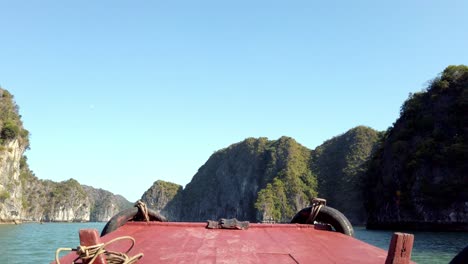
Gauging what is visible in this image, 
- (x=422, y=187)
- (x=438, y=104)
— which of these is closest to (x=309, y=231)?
(x=422, y=187)

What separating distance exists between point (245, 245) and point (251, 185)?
5712 inches

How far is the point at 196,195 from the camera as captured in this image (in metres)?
179

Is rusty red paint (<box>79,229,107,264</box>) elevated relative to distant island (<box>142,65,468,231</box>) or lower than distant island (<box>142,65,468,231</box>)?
lower

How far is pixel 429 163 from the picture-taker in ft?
173

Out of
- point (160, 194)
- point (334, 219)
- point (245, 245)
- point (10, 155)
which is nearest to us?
point (245, 245)

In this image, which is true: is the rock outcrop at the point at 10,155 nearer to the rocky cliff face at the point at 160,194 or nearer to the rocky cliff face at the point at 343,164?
the rocky cliff face at the point at 343,164

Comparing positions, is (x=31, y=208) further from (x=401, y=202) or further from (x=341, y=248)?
(x=341, y=248)

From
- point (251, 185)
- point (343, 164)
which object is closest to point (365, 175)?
point (343, 164)

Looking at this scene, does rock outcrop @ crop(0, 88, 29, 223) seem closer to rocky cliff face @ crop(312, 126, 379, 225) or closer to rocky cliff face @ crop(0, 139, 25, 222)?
rocky cliff face @ crop(0, 139, 25, 222)

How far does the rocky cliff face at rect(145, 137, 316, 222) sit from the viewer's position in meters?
120

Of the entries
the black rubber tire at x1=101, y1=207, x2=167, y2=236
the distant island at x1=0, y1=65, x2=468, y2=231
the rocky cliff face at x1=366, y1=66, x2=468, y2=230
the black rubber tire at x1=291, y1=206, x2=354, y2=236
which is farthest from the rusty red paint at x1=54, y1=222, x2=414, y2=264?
the distant island at x1=0, y1=65, x2=468, y2=231

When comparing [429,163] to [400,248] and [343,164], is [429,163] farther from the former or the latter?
[343,164]

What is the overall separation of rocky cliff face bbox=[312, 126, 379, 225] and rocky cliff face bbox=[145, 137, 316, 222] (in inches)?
161

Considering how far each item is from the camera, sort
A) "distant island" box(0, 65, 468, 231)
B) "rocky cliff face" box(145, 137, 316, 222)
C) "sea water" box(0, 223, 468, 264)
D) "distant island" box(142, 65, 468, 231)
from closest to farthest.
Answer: "sea water" box(0, 223, 468, 264)
"distant island" box(142, 65, 468, 231)
"distant island" box(0, 65, 468, 231)
"rocky cliff face" box(145, 137, 316, 222)
